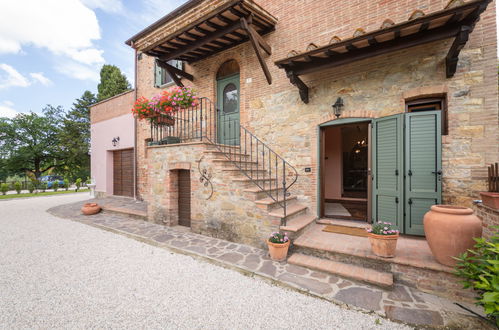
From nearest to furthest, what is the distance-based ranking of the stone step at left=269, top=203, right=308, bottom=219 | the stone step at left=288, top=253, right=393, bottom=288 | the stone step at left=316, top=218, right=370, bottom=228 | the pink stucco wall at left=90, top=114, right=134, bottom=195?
the stone step at left=288, top=253, right=393, bottom=288 < the stone step at left=269, top=203, right=308, bottom=219 < the stone step at left=316, top=218, right=370, bottom=228 < the pink stucco wall at left=90, top=114, right=134, bottom=195

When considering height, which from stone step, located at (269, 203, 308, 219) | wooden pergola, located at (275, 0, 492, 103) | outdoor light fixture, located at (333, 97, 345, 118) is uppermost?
wooden pergola, located at (275, 0, 492, 103)

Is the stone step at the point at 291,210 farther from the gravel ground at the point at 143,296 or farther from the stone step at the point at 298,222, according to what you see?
the gravel ground at the point at 143,296

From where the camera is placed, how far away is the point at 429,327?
2096mm

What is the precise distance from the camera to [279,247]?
3.51 meters

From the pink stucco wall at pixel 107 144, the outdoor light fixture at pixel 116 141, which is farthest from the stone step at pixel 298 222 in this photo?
the outdoor light fixture at pixel 116 141

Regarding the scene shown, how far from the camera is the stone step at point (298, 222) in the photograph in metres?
3.78

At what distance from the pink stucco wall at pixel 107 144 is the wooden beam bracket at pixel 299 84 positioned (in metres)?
7.84

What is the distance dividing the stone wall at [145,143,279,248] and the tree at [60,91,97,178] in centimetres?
2289

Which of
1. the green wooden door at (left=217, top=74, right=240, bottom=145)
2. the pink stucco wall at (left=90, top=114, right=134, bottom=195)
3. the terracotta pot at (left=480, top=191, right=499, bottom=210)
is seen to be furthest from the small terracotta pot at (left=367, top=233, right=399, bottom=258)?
the pink stucco wall at (left=90, top=114, right=134, bottom=195)

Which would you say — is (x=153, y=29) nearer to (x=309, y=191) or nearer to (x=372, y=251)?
(x=309, y=191)

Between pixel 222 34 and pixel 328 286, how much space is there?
599 cm

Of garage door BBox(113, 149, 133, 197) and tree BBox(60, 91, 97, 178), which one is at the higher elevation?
tree BBox(60, 91, 97, 178)

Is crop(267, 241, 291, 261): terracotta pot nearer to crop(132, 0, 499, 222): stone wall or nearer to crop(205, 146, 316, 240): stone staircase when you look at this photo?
crop(205, 146, 316, 240): stone staircase

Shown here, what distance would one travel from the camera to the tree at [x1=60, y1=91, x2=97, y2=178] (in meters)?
22.7
